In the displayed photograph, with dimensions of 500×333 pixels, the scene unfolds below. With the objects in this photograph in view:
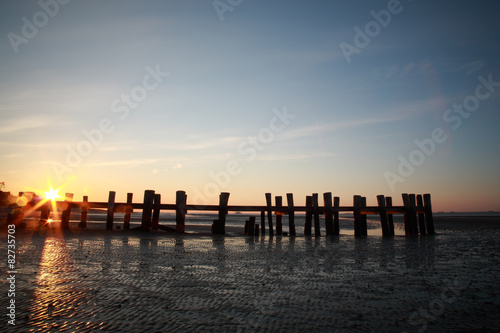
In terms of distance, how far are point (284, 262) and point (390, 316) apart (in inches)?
136

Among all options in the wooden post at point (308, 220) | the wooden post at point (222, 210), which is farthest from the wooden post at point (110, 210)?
the wooden post at point (308, 220)

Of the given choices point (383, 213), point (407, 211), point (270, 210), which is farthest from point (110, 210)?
point (407, 211)

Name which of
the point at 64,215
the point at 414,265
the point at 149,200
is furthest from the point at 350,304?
the point at 64,215

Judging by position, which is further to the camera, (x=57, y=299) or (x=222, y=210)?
(x=222, y=210)

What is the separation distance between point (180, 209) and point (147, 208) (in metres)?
1.53

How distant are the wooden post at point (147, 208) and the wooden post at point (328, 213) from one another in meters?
8.41

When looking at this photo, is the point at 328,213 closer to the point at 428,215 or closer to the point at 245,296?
the point at 428,215

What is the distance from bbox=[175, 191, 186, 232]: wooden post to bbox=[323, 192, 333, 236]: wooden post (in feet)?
22.6

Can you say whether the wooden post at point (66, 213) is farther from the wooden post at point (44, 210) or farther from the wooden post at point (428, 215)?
the wooden post at point (428, 215)

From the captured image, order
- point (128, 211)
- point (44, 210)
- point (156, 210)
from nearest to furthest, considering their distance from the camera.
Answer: point (156, 210), point (128, 211), point (44, 210)

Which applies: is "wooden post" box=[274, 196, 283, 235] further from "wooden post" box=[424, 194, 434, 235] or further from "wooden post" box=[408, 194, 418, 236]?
"wooden post" box=[424, 194, 434, 235]

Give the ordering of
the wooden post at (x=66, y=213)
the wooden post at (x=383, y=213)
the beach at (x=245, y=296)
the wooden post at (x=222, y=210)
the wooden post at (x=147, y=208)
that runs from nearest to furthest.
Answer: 1. the beach at (x=245, y=296)
2. the wooden post at (x=147, y=208)
3. the wooden post at (x=222, y=210)
4. the wooden post at (x=66, y=213)
5. the wooden post at (x=383, y=213)

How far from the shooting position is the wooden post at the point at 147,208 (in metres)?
14.2

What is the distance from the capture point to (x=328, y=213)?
1569cm
